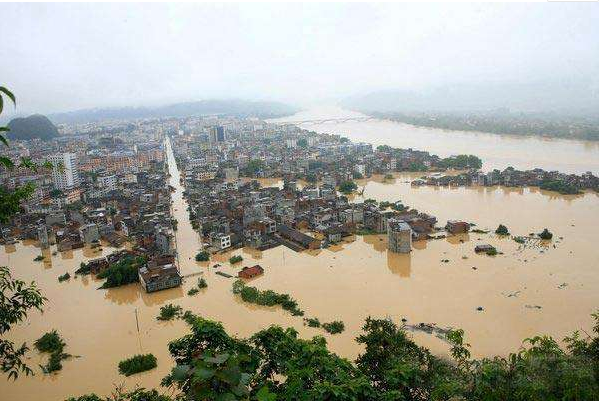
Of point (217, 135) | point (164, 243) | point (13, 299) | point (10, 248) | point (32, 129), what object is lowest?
point (10, 248)

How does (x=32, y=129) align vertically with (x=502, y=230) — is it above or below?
above

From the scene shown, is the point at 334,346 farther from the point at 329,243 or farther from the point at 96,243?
the point at 96,243

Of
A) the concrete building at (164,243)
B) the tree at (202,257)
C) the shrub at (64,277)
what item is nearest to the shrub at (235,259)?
the tree at (202,257)

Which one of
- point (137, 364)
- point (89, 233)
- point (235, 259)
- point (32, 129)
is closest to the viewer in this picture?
point (137, 364)

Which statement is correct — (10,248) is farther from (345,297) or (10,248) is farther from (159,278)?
(345,297)

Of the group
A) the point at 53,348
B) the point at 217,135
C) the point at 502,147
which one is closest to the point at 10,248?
the point at 53,348

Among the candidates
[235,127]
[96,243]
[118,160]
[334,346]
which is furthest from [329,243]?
[235,127]

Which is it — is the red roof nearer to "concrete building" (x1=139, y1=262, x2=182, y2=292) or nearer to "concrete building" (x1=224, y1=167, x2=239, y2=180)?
"concrete building" (x1=139, y1=262, x2=182, y2=292)
